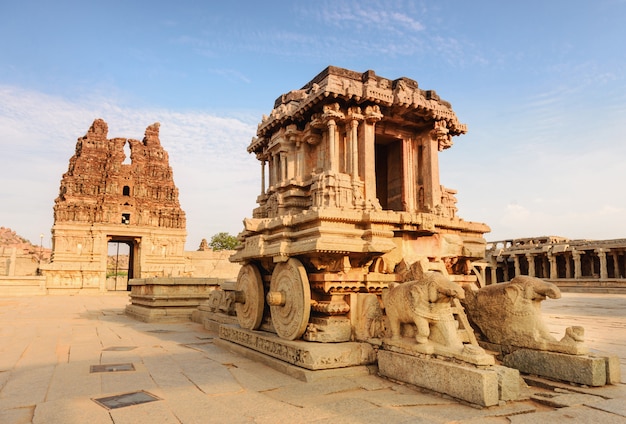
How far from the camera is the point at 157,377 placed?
4.83 meters

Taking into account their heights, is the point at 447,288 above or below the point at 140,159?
below

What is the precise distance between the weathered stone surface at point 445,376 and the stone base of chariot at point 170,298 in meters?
7.98

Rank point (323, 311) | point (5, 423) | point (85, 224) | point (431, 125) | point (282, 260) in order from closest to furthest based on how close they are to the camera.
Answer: point (5, 423), point (323, 311), point (282, 260), point (431, 125), point (85, 224)

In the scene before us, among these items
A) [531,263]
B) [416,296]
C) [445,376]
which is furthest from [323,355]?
[531,263]

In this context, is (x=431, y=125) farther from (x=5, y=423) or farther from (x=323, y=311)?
(x=5, y=423)

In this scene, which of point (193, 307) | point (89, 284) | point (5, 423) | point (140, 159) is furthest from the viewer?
point (140, 159)

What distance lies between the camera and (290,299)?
18.3 ft

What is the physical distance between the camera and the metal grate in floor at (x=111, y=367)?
5191 millimetres

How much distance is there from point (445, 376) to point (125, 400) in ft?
9.37

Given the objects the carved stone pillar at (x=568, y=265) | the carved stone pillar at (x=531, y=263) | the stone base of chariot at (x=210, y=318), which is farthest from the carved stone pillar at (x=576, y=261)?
the stone base of chariot at (x=210, y=318)

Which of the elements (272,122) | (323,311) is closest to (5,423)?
(323,311)

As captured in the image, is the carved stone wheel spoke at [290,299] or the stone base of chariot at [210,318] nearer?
the carved stone wheel spoke at [290,299]

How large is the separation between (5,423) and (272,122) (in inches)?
291

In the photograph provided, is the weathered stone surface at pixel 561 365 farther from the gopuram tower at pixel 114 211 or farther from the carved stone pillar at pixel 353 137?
the gopuram tower at pixel 114 211
